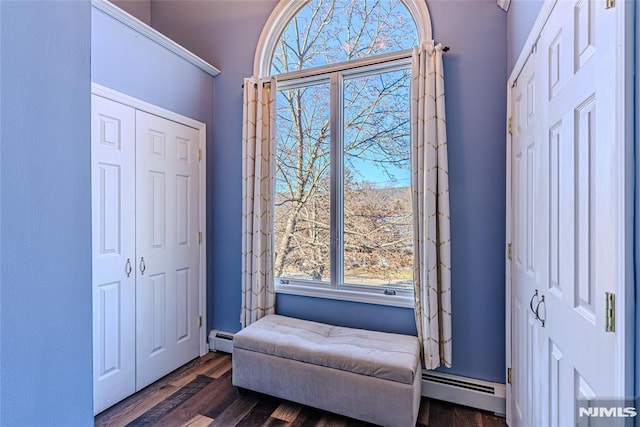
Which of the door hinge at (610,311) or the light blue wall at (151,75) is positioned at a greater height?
the light blue wall at (151,75)

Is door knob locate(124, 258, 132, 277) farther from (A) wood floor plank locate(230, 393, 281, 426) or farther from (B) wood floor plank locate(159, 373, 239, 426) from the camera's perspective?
(A) wood floor plank locate(230, 393, 281, 426)

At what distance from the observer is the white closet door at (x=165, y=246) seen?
2227mm

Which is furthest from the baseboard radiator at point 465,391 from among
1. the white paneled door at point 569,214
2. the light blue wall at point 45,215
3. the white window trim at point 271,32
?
the white window trim at point 271,32

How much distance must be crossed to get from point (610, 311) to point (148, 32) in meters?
2.83

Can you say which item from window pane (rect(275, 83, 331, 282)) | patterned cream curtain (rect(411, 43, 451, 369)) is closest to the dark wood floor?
patterned cream curtain (rect(411, 43, 451, 369))

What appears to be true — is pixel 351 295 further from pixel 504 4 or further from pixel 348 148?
pixel 504 4

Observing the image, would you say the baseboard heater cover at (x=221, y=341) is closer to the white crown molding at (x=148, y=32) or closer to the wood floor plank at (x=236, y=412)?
the wood floor plank at (x=236, y=412)

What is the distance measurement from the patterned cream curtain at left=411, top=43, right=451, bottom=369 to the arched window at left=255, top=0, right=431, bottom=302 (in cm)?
23

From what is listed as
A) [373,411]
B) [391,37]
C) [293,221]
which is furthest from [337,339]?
[391,37]

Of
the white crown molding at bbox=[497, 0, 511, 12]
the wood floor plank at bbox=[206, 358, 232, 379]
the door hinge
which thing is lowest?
the wood floor plank at bbox=[206, 358, 232, 379]

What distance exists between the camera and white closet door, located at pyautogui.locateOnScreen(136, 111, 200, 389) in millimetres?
2227

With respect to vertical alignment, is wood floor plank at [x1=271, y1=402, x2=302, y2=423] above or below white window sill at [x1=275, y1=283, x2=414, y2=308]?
below

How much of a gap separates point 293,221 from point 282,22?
5.55 ft

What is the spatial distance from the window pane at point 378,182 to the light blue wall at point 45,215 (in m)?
1.88
